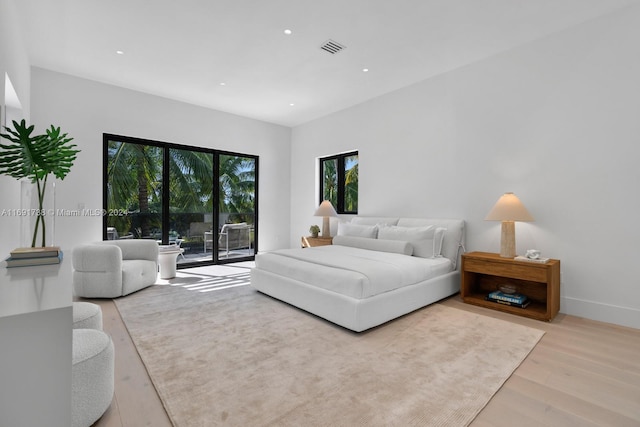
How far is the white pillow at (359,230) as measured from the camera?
445cm

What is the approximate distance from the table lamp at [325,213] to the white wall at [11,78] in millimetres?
3847

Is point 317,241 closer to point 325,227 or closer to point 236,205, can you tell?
point 325,227

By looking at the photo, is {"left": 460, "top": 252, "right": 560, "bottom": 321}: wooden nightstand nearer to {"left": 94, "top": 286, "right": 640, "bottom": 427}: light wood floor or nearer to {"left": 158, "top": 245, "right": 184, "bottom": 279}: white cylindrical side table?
{"left": 94, "top": 286, "right": 640, "bottom": 427}: light wood floor

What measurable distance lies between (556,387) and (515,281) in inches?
72.9

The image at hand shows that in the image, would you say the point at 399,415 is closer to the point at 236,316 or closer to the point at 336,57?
the point at 236,316

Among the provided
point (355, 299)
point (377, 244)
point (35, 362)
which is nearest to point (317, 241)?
point (377, 244)

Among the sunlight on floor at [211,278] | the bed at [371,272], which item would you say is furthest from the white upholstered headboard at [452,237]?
the sunlight on floor at [211,278]

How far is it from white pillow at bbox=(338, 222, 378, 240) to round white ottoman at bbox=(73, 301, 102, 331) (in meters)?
3.25

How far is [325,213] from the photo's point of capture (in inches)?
214

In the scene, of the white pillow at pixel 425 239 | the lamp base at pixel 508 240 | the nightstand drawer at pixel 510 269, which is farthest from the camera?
the white pillow at pixel 425 239

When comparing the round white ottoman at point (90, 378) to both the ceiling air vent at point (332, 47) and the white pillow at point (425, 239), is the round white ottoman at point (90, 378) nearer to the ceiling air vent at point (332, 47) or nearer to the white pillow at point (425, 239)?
the white pillow at point (425, 239)

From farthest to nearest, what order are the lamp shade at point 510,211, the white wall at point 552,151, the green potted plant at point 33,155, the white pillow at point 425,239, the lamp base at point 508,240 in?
the white pillow at point 425,239 → the lamp base at point 508,240 → the lamp shade at point 510,211 → the white wall at point 552,151 → the green potted plant at point 33,155

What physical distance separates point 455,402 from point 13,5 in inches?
185

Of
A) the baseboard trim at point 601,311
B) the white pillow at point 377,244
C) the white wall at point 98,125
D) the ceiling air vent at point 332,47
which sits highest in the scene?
the ceiling air vent at point 332,47
